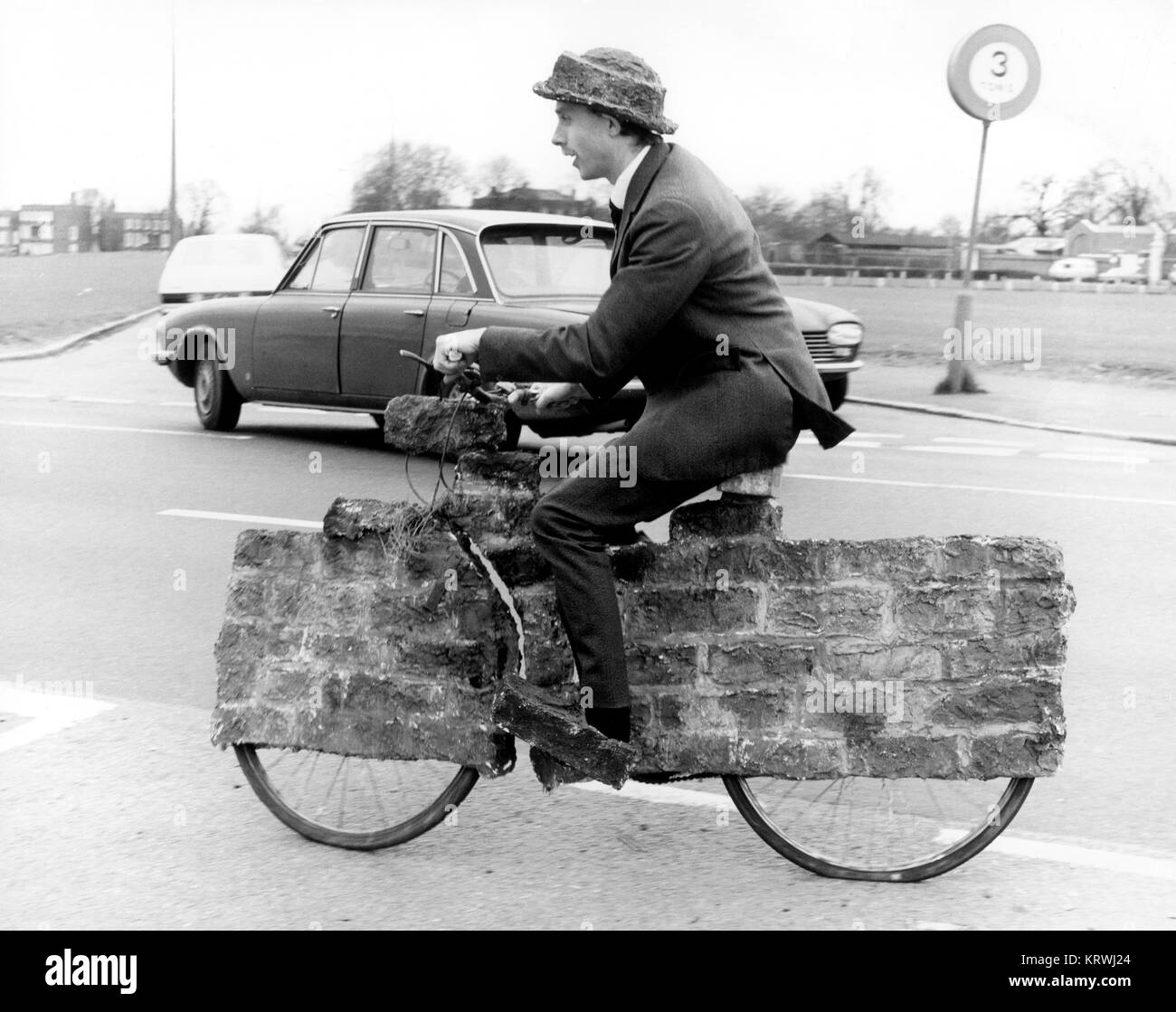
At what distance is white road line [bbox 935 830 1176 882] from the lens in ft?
13.3

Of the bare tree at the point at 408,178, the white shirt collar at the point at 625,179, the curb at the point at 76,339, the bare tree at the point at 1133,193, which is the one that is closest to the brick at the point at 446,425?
the white shirt collar at the point at 625,179

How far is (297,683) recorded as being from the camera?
4301mm

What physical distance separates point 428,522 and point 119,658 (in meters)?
2.42

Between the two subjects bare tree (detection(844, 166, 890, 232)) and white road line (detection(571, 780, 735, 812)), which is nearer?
white road line (detection(571, 780, 735, 812))

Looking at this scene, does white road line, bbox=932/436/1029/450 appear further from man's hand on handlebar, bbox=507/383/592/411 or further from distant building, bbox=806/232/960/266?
distant building, bbox=806/232/960/266

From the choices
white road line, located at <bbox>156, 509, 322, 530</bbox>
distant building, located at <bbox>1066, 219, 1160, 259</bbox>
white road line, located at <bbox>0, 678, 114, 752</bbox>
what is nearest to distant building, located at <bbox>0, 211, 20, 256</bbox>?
distant building, located at <bbox>1066, 219, 1160, 259</bbox>

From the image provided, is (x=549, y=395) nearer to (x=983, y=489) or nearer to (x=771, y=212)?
(x=983, y=489)

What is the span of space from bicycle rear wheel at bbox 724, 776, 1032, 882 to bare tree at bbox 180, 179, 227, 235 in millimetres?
26190

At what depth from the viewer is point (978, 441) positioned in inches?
523

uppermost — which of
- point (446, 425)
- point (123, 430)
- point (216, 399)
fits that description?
point (446, 425)

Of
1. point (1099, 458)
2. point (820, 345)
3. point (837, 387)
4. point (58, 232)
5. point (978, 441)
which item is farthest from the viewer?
point (58, 232)

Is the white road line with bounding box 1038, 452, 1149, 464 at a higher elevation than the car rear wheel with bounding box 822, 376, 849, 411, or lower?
lower

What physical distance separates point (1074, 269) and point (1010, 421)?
17694 millimetres

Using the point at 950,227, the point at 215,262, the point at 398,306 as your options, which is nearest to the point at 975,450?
the point at 398,306
